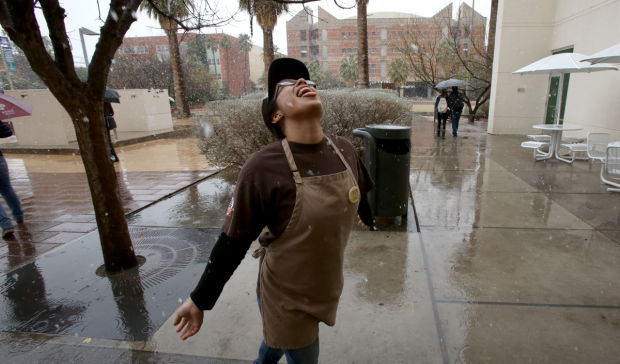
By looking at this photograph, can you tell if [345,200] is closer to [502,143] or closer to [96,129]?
[96,129]

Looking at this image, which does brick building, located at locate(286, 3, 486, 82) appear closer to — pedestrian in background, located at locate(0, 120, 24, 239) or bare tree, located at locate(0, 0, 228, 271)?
pedestrian in background, located at locate(0, 120, 24, 239)

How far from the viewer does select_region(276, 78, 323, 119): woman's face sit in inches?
56.1

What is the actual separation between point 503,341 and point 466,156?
7.18 meters

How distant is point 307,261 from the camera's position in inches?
56.4

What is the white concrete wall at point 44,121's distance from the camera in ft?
40.7

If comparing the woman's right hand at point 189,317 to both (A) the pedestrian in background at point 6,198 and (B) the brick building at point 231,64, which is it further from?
(B) the brick building at point 231,64

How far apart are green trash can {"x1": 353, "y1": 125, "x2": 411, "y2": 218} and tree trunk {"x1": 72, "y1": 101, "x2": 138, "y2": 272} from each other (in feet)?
8.59

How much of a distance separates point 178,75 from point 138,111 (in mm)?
6678

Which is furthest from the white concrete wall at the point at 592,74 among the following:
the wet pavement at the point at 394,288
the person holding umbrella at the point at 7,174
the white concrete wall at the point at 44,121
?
the white concrete wall at the point at 44,121

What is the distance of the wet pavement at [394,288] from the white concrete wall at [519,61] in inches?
306

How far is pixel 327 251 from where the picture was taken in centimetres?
146

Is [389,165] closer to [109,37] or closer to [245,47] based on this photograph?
[109,37]

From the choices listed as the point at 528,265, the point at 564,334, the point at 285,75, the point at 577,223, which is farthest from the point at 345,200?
the point at 577,223

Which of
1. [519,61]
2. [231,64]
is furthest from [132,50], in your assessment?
[519,61]
